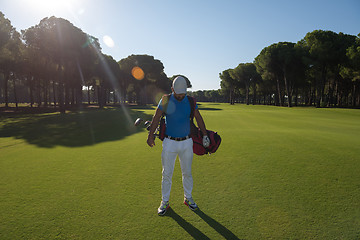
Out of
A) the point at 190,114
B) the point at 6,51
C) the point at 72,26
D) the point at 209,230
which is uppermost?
the point at 72,26

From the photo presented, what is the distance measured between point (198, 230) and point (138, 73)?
78687 mm

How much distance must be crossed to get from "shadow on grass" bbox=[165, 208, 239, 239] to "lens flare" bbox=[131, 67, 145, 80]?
7733 centimetres

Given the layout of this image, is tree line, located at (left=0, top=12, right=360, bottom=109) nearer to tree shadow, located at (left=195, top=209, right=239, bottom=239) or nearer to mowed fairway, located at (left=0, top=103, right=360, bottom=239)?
mowed fairway, located at (left=0, top=103, right=360, bottom=239)

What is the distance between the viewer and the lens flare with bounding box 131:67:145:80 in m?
76.8

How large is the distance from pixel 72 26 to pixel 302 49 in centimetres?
4968

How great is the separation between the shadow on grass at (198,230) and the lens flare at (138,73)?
3044 inches

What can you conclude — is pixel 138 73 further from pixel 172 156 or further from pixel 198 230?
pixel 198 230

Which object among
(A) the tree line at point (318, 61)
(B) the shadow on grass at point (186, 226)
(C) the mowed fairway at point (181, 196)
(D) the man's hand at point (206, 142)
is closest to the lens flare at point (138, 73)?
(A) the tree line at point (318, 61)

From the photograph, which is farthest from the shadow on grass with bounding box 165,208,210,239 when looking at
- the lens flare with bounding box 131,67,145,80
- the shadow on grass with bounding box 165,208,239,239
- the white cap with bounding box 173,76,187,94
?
the lens flare with bounding box 131,67,145,80

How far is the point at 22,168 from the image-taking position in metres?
6.59

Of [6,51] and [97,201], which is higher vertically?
[6,51]

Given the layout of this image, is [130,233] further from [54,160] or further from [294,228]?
[54,160]

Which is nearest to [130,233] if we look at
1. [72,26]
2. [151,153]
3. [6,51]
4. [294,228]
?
[294,228]

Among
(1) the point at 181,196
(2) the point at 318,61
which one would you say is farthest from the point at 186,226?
(2) the point at 318,61
